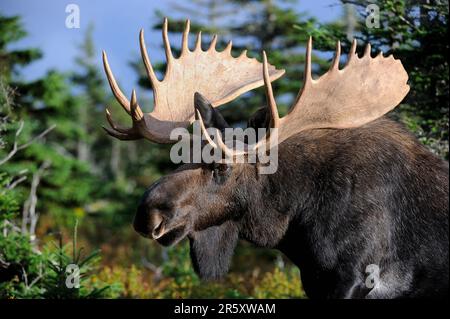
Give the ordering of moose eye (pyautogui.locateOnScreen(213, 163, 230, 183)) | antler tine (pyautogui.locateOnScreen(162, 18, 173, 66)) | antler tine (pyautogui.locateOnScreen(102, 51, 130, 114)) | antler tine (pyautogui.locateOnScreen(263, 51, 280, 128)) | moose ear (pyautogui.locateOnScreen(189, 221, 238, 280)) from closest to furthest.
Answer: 1. antler tine (pyautogui.locateOnScreen(263, 51, 280, 128))
2. moose eye (pyautogui.locateOnScreen(213, 163, 230, 183))
3. moose ear (pyautogui.locateOnScreen(189, 221, 238, 280))
4. antler tine (pyautogui.locateOnScreen(102, 51, 130, 114))
5. antler tine (pyautogui.locateOnScreen(162, 18, 173, 66))

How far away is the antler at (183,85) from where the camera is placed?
4895 mm

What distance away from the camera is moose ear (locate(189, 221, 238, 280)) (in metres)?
4.59

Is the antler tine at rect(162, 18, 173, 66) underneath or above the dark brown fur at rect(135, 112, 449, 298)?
above

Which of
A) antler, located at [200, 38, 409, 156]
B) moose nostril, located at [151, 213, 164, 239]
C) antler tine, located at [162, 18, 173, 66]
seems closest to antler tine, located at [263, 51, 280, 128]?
antler, located at [200, 38, 409, 156]

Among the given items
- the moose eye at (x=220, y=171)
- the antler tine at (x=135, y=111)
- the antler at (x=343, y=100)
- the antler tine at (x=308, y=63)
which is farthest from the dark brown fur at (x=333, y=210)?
the antler tine at (x=135, y=111)

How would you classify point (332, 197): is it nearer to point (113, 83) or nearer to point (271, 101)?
point (271, 101)

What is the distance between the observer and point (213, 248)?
4.65 m

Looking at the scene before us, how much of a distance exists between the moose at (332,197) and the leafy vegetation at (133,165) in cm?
171

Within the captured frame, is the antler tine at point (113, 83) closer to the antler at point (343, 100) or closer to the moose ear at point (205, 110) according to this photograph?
the moose ear at point (205, 110)

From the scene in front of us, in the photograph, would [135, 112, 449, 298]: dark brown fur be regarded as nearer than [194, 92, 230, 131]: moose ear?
Yes

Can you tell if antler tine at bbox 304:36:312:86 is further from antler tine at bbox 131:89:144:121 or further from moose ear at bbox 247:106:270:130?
antler tine at bbox 131:89:144:121

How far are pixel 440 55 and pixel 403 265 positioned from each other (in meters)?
3.09
